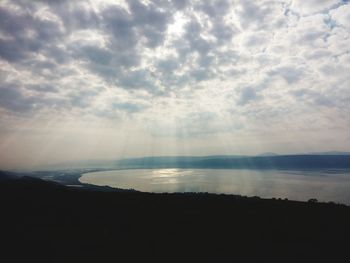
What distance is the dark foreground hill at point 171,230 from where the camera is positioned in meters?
12.6

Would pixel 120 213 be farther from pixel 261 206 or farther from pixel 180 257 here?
pixel 261 206

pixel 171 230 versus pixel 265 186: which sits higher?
pixel 171 230

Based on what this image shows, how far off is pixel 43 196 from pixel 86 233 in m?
10.8

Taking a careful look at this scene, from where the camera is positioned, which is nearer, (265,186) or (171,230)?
(171,230)

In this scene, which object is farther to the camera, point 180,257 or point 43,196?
point 43,196

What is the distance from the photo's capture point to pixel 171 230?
15695 millimetres

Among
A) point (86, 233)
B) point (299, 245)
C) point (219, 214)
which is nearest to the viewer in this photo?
point (299, 245)

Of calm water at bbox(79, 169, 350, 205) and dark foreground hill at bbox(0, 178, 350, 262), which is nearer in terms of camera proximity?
dark foreground hill at bbox(0, 178, 350, 262)

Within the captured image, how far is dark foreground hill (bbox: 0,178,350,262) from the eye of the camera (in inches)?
498

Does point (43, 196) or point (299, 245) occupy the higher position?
point (43, 196)

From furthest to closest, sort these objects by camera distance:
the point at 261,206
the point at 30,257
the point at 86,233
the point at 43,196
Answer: the point at 43,196 < the point at 261,206 < the point at 86,233 < the point at 30,257

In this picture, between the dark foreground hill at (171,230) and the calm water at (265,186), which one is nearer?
the dark foreground hill at (171,230)

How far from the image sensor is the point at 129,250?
1323 centimetres

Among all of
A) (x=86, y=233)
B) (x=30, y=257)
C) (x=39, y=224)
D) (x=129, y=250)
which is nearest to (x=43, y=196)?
(x=39, y=224)
